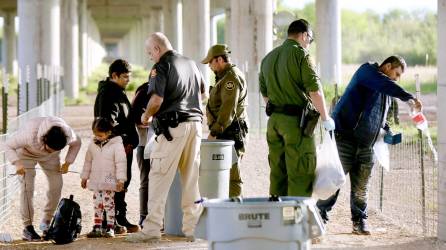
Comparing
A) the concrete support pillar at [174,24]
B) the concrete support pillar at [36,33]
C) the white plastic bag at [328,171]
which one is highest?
the concrete support pillar at [174,24]

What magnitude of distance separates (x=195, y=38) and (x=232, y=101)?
3450 centimetres

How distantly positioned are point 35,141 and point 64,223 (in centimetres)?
88

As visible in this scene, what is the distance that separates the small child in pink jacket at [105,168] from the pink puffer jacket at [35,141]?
0.22 m

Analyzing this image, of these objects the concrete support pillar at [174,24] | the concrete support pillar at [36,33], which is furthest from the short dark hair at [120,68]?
the concrete support pillar at [174,24]

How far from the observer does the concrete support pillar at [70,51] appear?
49.7 m

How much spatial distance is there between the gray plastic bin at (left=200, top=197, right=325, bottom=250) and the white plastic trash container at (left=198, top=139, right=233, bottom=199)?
332 cm

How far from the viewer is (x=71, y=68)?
50406mm

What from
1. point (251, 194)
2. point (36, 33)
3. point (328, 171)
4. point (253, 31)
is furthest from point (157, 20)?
point (328, 171)

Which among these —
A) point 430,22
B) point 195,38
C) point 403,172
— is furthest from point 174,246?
point 430,22

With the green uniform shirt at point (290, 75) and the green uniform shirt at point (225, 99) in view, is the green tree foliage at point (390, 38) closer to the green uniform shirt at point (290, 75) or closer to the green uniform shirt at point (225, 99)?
the green uniform shirt at point (225, 99)

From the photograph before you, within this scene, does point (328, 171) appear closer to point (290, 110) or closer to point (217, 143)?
point (290, 110)

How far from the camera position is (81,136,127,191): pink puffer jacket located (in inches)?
437

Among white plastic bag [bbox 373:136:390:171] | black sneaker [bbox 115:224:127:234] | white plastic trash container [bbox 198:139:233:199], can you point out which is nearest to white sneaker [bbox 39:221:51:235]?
black sneaker [bbox 115:224:127:234]

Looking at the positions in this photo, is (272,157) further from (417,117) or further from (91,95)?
(91,95)
